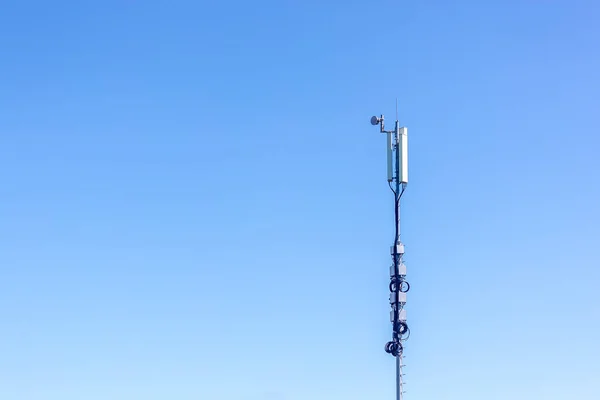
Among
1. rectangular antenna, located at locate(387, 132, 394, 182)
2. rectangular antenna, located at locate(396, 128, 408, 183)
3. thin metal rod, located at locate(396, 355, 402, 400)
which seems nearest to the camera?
thin metal rod, located at locate(396, 355, 402, 400)

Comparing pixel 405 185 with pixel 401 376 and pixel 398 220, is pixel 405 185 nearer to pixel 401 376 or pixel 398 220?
pixel 398 220

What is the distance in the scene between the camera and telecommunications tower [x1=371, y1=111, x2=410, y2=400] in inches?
2325

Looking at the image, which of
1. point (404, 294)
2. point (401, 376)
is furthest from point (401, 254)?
point (401, 376)

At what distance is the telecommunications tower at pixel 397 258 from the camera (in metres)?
59.1

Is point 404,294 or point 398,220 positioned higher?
point 398,220

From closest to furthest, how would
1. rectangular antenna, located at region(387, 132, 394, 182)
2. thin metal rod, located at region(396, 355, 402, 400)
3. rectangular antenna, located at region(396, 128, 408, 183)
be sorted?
1. thin metal rod, located at region(396, 355, 402, 400)
2. rectangular antenna, located at region(396, 128, 408, 183)
3. rectangular antenna, located at region(387, 132, 394, 182)

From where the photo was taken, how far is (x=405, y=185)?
201 ft

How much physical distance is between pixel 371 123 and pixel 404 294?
1025 cm

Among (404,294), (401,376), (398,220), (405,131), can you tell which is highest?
(405,131)

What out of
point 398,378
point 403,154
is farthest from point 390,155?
Answer: point 398,378

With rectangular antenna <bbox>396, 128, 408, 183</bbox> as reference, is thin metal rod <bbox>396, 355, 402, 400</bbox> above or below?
below

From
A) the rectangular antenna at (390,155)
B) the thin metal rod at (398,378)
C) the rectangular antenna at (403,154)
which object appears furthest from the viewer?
the rectangular antenna at (390,155)

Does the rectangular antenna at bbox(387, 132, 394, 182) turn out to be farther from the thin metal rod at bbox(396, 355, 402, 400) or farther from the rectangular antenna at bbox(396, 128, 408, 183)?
the thin metal rod at bbox(396, 355, 402, 400)

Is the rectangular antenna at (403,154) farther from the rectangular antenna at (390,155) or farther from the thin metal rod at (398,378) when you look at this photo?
the thin metal rod at (398,378)
